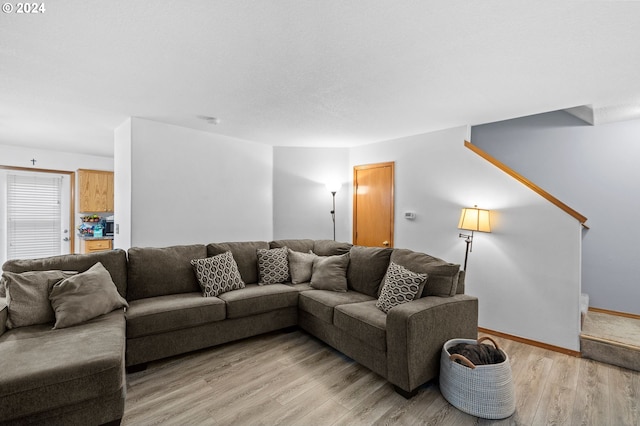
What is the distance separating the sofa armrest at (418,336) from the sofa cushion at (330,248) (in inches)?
59.0

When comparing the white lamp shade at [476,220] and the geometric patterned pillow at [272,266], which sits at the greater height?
the white lamp shade at [476,220]

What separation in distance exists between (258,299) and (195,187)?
1919 millimetres

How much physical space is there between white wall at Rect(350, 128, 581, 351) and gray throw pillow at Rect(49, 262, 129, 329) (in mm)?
3483

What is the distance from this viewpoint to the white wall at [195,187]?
3.61 m

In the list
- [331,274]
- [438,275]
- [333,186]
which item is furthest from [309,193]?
[438,275]

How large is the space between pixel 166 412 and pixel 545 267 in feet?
11.8

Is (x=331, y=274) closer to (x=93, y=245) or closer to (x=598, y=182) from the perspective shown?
(x=598, y=182)

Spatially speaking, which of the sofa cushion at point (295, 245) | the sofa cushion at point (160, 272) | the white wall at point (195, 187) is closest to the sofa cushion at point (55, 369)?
the sofa cushion at point (160, 272)

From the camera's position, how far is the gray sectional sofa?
163 centimetres

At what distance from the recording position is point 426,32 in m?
1.75

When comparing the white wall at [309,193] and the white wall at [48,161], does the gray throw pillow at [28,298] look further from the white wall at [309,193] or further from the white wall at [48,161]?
the white wall at [48,161]

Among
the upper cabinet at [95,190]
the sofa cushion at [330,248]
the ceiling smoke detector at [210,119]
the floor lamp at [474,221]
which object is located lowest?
the sofa cushion at [330,248]

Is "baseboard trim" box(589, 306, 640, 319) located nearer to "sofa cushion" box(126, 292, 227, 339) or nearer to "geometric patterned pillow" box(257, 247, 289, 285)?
"geometric patterned pillow" box(257, 247, 289, 285)

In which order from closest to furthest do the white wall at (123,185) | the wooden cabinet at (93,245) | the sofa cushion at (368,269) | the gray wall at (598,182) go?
the sofa cushion at (368,269) < the gray wall at (598,182) < the white wall at (123,185) < the wooden cabinet at (93,245)
